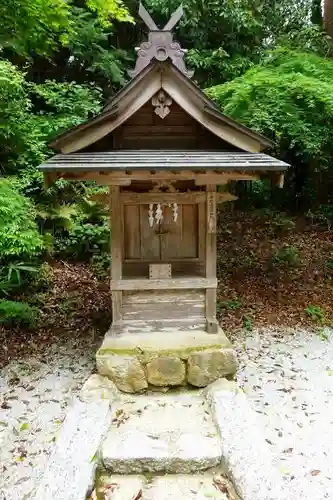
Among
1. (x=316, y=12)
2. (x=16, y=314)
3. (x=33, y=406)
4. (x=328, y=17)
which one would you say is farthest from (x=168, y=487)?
(x=316, y=12)

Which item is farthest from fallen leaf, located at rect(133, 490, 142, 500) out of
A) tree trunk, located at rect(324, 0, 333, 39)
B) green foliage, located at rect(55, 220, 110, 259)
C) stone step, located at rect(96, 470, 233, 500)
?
tree trunk, located at rect(324, 0, 333, 39)

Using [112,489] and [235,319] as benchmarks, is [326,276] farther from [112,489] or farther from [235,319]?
[112,489]

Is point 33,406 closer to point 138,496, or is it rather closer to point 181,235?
point 138,496

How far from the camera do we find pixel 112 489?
351cm

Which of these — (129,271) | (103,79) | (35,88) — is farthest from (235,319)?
(103,79)

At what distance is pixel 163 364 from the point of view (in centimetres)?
472

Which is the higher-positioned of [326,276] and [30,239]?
[30,239]

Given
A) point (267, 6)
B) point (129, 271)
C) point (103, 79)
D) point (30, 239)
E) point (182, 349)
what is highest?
point (267, 6)

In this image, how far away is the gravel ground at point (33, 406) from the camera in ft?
12.4

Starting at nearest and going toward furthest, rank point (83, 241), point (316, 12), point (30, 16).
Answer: point (30, 16) < point (83, 241) < point (316, 12)

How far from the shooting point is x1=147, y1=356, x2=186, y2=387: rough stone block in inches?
185

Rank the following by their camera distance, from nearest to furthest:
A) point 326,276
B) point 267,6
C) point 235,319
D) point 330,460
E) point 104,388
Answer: point 330,460, point 104,388, point 235,319, point 326,276, point 267,6

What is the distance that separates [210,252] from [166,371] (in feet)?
5.04

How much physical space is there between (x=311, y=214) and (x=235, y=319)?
5.24 meters
